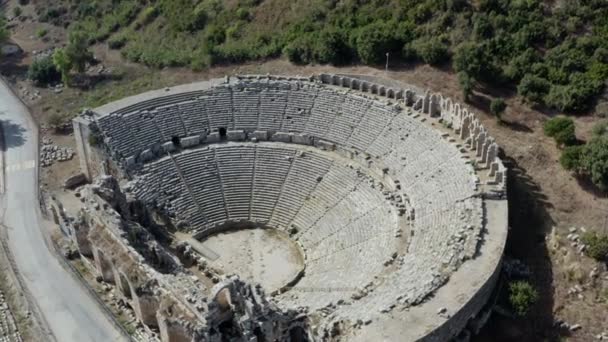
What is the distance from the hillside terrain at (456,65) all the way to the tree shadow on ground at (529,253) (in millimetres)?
80

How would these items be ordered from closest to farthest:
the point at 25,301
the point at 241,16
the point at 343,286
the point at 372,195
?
the point at 343,286
the point at 25,301
the point at 372,195
the point at 241,16

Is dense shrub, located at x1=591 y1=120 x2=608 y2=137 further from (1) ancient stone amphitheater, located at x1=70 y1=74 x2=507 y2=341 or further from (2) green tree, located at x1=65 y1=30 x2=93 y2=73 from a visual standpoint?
(2) green tree, located at x1=65 y1=30 x2=93 y2=73

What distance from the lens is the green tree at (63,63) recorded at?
7244 centimetres

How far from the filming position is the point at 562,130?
49406 mm

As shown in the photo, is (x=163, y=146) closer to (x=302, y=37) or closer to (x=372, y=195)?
(x=372, y=195)

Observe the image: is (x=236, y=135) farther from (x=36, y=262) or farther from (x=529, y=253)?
(x=529, y=253)

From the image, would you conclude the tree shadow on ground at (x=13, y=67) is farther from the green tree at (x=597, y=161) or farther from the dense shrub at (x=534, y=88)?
the green tree at (x=597, y=161)

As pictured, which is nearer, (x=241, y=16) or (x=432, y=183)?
(x=432, y=183)

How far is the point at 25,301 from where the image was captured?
1668 inches

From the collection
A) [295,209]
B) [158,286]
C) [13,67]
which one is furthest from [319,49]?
[13,67]

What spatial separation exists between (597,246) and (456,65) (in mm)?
23707

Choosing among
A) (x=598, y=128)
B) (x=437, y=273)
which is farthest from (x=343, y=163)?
(x=598, y=128)

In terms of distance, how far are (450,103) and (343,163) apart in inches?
384

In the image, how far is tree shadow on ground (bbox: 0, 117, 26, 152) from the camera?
6397 centimetres
